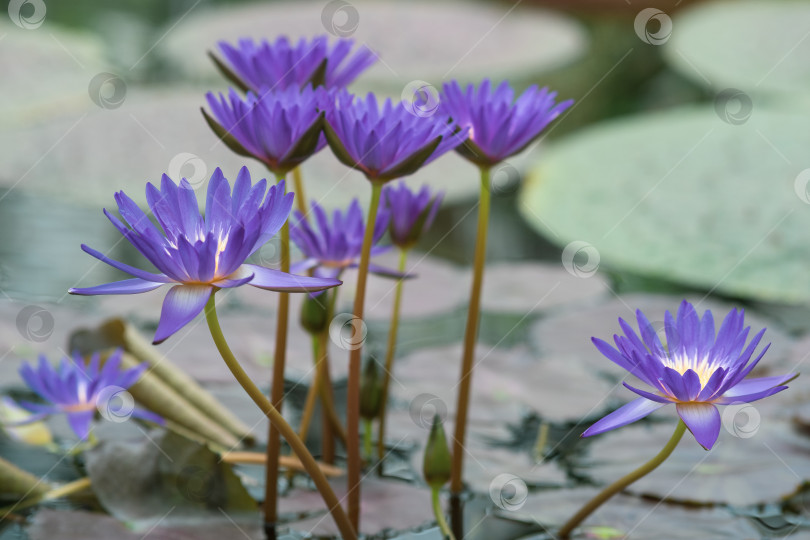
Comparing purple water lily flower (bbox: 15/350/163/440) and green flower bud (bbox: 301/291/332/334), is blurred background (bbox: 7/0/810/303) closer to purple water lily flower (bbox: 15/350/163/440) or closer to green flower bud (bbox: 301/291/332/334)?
green flower bud (bbox: 301/291/332/334)

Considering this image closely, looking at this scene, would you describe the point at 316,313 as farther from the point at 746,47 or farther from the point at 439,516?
the point at 746,47

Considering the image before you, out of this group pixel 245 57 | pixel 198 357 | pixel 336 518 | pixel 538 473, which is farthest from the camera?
pixel 198 357

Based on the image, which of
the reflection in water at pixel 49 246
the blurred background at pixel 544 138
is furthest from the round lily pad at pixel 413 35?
the reflection in water at pixel 49 246

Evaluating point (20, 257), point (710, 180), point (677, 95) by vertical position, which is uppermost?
point (677, 95)

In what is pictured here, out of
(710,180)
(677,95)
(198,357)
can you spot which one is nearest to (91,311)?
(198,357)

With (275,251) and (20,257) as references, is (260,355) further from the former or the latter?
(20,257)

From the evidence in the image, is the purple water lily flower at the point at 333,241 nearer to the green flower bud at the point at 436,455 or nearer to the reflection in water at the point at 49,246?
the green flower bud at the point at 436,455

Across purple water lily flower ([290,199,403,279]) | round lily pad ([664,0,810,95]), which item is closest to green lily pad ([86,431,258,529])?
purple water lily flower ([290,199,403,279])
